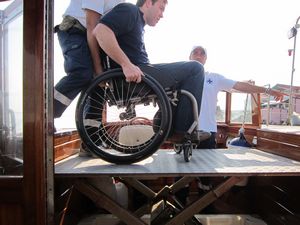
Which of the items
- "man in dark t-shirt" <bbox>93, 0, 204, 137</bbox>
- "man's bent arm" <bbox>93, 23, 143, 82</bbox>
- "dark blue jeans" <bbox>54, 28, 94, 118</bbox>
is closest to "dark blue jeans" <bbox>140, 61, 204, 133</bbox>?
"man in dark t-shirt" <bbox>93, 0, 204, 137</bbox>

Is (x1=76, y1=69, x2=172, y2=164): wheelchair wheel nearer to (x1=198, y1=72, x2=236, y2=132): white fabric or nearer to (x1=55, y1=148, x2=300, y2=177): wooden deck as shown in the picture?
(x1=55, y1=148, x2=300, y2=177): wooden deck

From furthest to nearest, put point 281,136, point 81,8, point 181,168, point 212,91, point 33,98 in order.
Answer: point 212,91 → point 281,136 → point 81,8 → point 181,168 → point 33,98

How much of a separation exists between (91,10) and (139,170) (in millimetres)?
859

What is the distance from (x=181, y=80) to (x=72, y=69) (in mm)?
583

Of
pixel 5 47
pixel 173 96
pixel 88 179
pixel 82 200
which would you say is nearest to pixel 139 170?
pixel 88 179

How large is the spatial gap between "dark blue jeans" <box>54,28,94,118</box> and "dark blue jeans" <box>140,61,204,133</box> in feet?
0.99

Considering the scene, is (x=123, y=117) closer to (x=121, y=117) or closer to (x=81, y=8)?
(x=121, y=117)

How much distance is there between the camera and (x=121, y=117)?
1555 millimetres

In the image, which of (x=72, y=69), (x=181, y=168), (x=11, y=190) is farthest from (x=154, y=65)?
(x=11, y=190)

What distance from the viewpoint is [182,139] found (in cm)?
155

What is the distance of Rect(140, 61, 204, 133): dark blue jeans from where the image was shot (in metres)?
1.54

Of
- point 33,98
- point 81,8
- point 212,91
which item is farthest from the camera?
point 212,91

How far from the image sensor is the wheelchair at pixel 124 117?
56.3 inches

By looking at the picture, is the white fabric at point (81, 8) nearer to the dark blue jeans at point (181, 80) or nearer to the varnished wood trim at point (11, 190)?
the dark blue jeans at point (181, 80)
